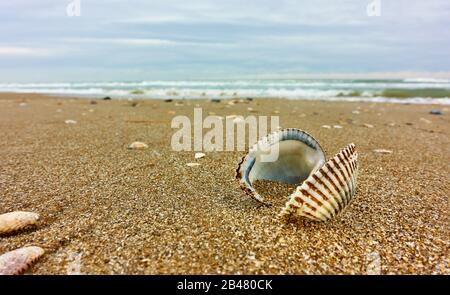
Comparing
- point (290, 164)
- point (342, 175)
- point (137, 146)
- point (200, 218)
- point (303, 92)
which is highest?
point (303, 92)

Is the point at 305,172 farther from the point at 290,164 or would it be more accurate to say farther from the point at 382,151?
the point at 382,151

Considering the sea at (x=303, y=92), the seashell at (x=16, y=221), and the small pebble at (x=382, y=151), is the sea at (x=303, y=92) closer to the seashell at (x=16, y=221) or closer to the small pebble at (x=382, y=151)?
the small pebble at (x=382, y=151)

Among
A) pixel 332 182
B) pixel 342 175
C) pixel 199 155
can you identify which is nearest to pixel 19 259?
pixel 332 182

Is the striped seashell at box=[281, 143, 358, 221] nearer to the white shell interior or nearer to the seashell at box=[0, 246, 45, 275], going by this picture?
the white shell interior

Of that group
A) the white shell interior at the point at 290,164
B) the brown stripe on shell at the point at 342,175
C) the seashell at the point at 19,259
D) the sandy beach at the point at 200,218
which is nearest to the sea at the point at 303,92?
the sandy beach at the point at 200,218
